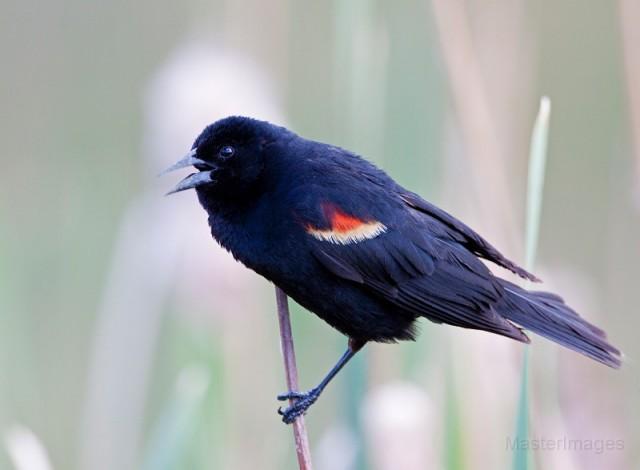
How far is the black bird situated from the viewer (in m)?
2.24

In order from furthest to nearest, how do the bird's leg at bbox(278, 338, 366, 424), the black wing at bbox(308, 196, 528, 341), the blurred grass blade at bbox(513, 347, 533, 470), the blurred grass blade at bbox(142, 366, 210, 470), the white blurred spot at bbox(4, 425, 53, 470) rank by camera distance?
1. the black wing at bbox(308, 196, 528, 341)
2. the bird's leg at bbox(278, 338, 366, 424)
3. the white blurred spot at bbox(4, 425, 53, 470)
4. the blurred grass blade at bbox(142, 366, 210, 470)
5. the blurred grass blade at bbox(513, 347, 533, 470)

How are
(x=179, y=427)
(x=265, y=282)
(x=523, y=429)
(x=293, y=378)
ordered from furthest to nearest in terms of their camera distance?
(x=265, y=282) → (x=293, y=378) → (x=179, y=427) → (x=523, y=429)

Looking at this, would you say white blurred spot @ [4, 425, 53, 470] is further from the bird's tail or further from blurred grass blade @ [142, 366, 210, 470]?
the bird's tail

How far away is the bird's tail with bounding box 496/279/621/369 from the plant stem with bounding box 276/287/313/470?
0.53m

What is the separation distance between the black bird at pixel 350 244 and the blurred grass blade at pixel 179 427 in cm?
33

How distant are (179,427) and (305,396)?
0.48 meters

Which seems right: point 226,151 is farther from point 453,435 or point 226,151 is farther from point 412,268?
point 453,435

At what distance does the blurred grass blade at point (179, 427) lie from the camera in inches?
71.4

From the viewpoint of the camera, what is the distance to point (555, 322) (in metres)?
2.28

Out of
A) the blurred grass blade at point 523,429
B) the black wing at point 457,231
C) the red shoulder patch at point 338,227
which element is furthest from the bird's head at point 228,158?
the blurred grass blade at point 523,429

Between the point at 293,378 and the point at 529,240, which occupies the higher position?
the point at 529,240

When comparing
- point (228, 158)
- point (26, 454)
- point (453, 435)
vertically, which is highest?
point (228, 158)

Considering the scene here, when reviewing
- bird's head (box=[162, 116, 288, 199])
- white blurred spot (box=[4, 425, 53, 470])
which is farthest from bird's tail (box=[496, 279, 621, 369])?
white blurred spot (box=[4, 425, 53, 470])

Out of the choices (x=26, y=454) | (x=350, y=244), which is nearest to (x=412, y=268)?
(x=350, y=244)
